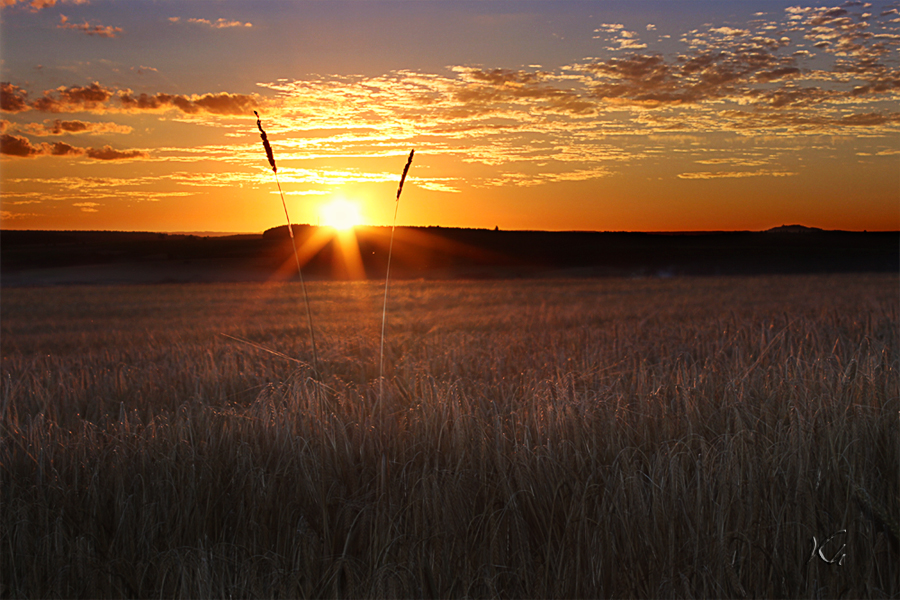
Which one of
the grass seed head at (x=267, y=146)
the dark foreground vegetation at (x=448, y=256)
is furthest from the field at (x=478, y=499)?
the dark foreground vegetation at (x=448, y=256)

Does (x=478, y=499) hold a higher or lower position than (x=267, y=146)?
lower

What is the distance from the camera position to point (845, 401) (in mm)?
3758

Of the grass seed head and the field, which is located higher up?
the grass seed head

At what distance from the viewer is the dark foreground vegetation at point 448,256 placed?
50438mm

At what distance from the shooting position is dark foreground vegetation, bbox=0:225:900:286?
50438 millimetres

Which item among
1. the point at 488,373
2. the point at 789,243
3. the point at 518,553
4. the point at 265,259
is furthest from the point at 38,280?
the point at 789,243

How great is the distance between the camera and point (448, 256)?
6531 centimetres

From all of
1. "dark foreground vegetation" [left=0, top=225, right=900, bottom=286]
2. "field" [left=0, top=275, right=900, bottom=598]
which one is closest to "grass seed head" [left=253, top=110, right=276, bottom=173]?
"field" [left=0, top=275, right=900, bottom=598]

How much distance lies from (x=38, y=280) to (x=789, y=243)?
7331 centimetres

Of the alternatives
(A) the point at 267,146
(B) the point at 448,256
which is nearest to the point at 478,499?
(A) the point at 267,146

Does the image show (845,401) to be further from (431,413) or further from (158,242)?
(158,242)

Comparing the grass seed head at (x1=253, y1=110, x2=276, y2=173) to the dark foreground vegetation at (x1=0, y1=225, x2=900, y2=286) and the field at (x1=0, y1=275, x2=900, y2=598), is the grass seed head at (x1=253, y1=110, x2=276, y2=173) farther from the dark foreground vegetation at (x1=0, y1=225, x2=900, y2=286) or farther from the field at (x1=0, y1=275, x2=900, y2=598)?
the dark foreground vegetation at (x1=0, y1=225, x2=900, y2=286)

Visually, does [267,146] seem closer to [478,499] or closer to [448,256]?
[478,499]

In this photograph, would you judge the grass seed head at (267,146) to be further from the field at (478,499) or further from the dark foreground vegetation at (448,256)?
the dark foreground vegetation at (448,256)
